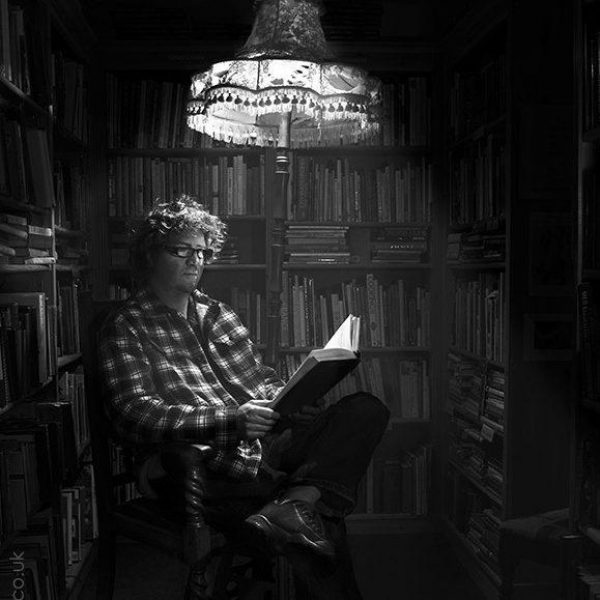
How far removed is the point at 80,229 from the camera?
125 inches

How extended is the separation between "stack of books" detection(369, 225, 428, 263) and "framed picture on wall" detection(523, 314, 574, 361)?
3.09ft

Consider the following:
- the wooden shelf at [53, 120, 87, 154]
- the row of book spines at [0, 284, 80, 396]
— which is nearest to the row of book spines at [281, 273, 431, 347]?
the wooden shelf at [53, 120, 87, 154]

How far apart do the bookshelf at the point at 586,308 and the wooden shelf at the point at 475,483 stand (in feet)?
2.32

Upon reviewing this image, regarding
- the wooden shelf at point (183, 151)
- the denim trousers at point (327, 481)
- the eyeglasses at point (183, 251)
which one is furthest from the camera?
the wooden shelf at point (183, 151)

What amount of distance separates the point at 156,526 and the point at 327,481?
18.2 inches

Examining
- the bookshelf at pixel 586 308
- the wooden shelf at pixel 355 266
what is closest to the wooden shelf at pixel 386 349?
the wooden shelf at pixel 355 266

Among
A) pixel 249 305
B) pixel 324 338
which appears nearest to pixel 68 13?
pixel 249 305

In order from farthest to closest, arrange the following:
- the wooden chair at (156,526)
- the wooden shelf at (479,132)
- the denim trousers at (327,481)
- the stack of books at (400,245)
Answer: the stack of books at (400,245), the wooden shelf at (479,132), the denim trousers at (327,481), the wooden chair at (156,526)

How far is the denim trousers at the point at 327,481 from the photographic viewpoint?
2.04 m

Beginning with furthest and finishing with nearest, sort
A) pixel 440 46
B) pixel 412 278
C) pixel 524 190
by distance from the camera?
pixel 412 278
pixel 440 46
pixel 524 190

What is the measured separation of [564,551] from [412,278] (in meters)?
1.83

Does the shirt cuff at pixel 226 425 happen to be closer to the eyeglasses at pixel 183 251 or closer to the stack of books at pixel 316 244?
the eyeglasses at pixel 183 251

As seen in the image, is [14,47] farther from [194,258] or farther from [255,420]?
[255,420]

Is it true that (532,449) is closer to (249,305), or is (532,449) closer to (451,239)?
(451,239)
